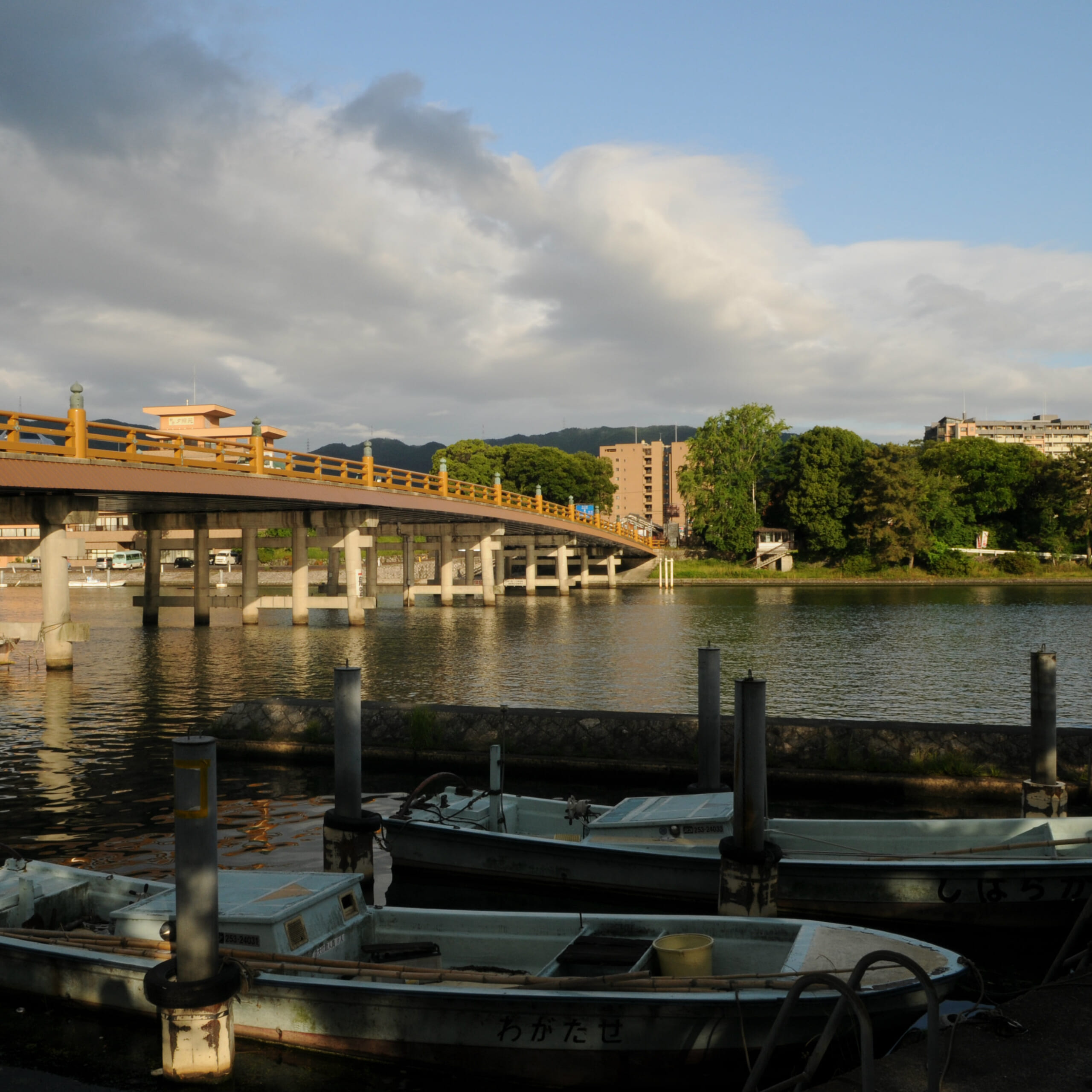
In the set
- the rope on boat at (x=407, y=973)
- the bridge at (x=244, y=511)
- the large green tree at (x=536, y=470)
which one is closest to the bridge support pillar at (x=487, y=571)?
the bridge at (x=244, y=511)

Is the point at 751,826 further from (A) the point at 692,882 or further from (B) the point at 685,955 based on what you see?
(B) the point at 685,955

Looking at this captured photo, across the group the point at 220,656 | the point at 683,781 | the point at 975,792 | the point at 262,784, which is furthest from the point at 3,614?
the point at 975,792

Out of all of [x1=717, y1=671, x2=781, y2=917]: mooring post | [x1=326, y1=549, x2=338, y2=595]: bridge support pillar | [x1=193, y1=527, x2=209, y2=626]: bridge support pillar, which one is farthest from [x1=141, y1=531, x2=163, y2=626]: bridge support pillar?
[x1=717, y1=671, x2=781, y2=917]: mooring post

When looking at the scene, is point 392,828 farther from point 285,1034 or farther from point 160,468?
point 160,468

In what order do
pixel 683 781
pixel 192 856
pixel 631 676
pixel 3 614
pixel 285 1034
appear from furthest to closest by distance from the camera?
pixel 3 614
pixel 631 676
pixel 683 781
pixel 285 1034
pixel 192 856

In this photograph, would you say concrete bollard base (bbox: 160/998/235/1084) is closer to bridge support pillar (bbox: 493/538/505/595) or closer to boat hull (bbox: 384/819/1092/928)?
boat hull (bbox: 384/819/1092/928)

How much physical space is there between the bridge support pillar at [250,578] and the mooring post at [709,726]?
34520 mm

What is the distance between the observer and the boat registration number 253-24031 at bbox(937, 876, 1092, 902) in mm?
9320

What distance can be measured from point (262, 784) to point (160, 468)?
17.8 meters

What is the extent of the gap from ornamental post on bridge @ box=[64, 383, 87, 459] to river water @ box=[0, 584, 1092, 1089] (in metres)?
6.68

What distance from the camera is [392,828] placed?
11.6m

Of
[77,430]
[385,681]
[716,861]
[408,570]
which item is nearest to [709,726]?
[716,861]

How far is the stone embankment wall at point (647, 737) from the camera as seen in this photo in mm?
14641

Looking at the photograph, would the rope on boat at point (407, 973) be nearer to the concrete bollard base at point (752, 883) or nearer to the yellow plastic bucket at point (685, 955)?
the yellow plastic bucket at point (685, 955)
